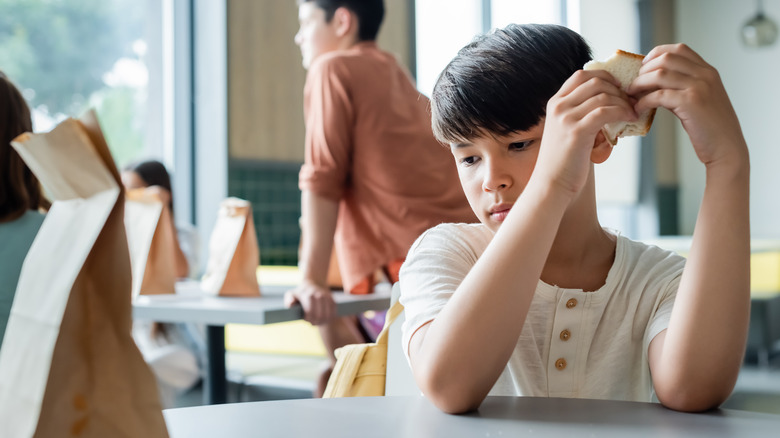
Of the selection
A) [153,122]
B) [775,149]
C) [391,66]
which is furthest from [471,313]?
[775,149]

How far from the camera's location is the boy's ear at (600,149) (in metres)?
0.93

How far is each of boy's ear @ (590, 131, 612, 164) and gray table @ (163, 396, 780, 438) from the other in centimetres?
32

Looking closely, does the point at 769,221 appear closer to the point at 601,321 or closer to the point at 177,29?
the point at 177,29

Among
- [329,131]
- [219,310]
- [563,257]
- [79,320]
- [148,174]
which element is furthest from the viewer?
[148,174]

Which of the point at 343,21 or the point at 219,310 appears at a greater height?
the point at 343,21

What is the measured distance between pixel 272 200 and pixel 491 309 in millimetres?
4125

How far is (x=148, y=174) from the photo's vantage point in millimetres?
3195

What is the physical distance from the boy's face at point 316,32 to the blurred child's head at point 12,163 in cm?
76

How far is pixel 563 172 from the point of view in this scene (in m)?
0.74

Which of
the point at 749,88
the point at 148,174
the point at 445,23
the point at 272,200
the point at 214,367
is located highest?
the point at 445,23

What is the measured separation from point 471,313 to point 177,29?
447cm

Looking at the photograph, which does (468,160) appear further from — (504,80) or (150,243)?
(150,243)

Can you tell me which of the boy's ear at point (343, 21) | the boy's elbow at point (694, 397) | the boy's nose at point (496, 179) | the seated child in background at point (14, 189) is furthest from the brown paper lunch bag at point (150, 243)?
the boy's elbow at point (694, 397)

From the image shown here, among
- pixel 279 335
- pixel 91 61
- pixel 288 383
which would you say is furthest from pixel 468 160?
pixel 91 61
